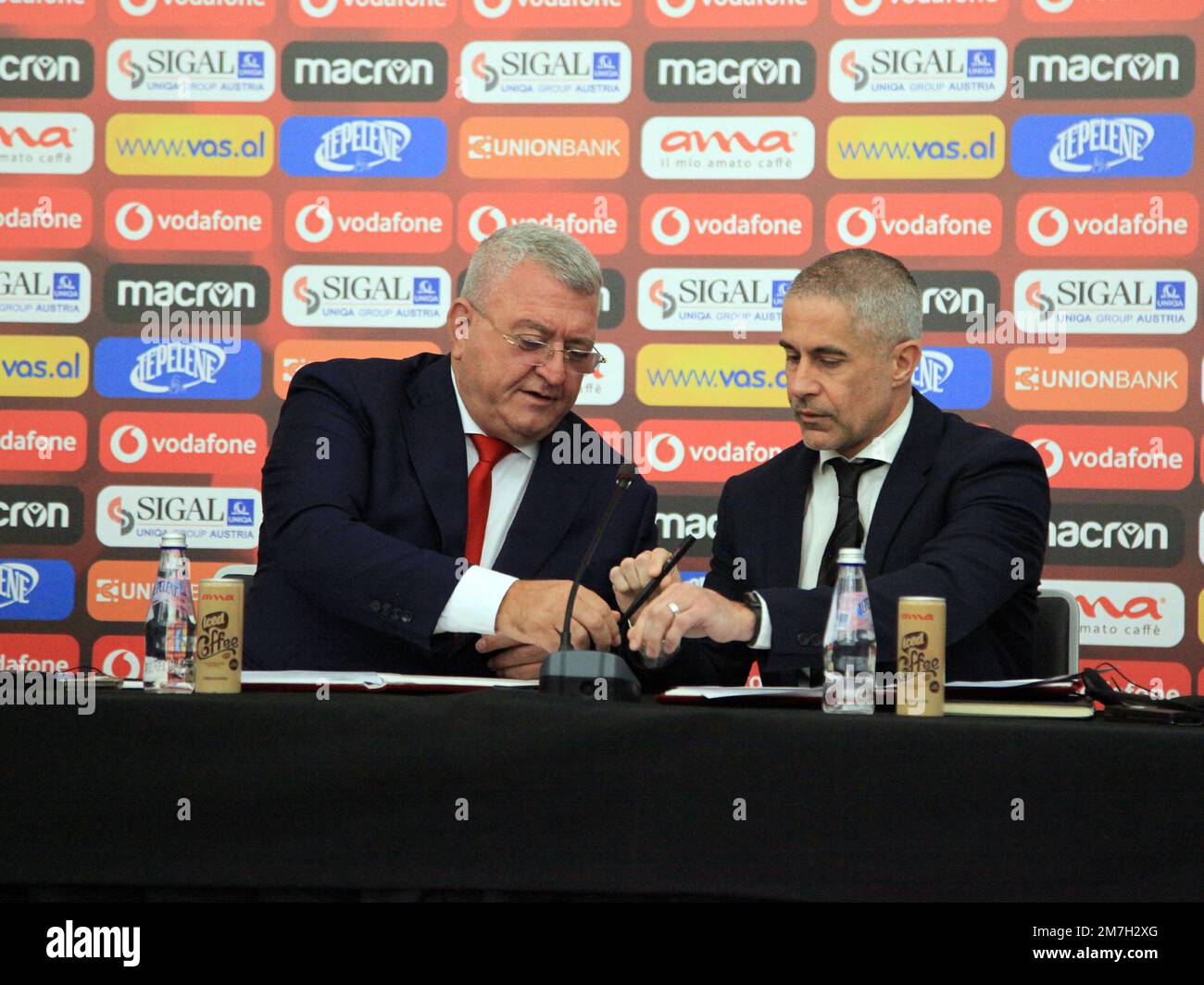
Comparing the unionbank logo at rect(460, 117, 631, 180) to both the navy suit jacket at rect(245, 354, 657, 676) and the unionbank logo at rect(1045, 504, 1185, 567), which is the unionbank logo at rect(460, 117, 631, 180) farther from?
the unionbank logo at rect(1045, 504, 1185, 567)

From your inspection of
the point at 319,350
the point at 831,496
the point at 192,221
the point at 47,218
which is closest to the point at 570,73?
the point at 319,350

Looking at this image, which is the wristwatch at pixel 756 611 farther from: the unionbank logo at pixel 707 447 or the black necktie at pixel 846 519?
the unionbank logo at pixel 707 447

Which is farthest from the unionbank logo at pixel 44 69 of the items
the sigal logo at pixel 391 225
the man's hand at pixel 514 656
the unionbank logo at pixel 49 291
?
the man's hand at pixel 514 656

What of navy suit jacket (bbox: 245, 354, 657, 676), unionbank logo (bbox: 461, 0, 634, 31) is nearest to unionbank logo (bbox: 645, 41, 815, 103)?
unionbank logo (bbox: 461, 0, 634, 31)

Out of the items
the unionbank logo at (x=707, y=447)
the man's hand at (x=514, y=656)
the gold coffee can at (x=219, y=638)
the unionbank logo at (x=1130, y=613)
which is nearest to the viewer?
the gold coffee can at (x=219, y=638)

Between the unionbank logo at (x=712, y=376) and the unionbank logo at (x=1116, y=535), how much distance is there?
841 mm

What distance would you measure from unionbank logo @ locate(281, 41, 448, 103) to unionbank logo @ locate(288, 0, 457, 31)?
0.06 metres

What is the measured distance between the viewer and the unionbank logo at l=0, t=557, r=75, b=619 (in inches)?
164

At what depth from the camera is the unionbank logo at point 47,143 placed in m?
4.21

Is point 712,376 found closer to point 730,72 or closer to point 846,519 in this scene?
point 730,72

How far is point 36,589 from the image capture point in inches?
165

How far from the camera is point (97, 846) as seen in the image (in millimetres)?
1600

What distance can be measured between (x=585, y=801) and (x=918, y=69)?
3097 mm

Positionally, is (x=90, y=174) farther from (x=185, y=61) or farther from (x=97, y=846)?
(x=97, y=846)
